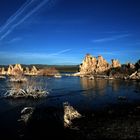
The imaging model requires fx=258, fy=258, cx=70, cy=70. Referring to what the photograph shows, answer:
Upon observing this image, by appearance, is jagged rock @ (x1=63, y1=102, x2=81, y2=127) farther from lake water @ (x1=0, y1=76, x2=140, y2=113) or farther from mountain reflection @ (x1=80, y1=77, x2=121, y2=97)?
mountain reflection @ (x1=80, y1=77, x2=121, y2=97)

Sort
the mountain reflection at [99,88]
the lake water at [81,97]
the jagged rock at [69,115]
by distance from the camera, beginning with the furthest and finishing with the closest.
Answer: the mountain reflection at [99,88]
the lake water at [81,97]
the jagged rock at [69,115]

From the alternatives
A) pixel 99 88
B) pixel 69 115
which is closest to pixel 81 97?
pixel 69 115

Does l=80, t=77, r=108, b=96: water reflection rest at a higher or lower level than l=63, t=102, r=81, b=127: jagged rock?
higher

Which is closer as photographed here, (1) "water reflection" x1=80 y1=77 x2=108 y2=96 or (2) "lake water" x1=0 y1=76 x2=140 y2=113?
(2) "lake water" x1=0 y1=76 x2=140 y2=113

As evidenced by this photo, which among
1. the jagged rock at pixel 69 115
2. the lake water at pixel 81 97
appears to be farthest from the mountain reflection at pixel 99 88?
the jagged rock at pixel 69 115

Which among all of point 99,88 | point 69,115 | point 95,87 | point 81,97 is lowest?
point 69,115

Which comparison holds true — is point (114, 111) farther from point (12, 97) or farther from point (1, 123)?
point (12, 97)

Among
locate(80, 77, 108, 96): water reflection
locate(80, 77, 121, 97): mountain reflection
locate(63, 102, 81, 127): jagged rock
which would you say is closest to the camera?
locate(63, 102, 81, 127): jagged rock

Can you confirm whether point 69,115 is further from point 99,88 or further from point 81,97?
point 99,88

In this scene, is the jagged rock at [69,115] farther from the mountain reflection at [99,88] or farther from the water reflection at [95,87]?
the water reflection at [95,87]

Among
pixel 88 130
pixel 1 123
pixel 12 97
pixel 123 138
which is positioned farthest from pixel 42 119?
pixel 12 97

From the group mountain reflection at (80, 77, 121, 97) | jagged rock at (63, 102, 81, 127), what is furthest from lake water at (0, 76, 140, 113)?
jagged rock at (63, 102, 81, 127)

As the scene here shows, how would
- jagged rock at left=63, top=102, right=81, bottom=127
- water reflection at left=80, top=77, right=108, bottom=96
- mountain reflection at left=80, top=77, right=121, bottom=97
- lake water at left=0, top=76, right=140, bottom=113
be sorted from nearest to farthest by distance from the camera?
jagged rock at left=63, top=102, right=81, bottom=127
lake water at left=0, top=76, right=140, bottom=113
mountain reflection at left=80, top=77, right=121, bottom=97
water reflection at left=80, top=77, right=108, bottom=96

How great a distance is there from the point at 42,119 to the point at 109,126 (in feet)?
29.3
